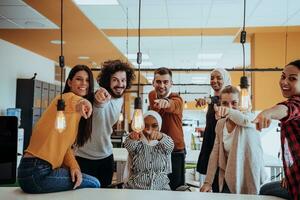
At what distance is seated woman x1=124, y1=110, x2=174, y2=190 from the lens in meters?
2.55

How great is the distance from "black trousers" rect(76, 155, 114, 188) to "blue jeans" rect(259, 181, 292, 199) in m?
1.19

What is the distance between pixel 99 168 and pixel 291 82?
164 centimetres

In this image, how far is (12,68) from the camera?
7.04 m

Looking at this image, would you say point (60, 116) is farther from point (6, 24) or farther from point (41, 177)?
point (6, 24)

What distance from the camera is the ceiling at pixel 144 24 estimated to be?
4.46 m

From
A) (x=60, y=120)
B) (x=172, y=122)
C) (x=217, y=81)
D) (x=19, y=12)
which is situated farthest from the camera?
(x=19, y=12)

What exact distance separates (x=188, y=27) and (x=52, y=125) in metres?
4.38

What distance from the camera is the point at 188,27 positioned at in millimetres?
5848

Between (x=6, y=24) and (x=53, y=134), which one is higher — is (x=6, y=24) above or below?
above

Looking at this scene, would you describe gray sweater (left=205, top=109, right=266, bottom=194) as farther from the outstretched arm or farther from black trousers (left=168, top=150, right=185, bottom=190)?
the outstretched arm

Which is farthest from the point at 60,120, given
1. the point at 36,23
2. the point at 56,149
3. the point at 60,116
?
the point at 36,23

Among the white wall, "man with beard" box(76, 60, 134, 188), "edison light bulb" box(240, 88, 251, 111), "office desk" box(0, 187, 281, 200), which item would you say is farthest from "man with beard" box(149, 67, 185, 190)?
the white wall

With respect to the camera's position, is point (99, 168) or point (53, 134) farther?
point (99, 168)

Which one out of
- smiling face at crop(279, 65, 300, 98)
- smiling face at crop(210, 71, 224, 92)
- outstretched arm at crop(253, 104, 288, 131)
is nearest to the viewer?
outstretched arm at crop(253, 104, 288, 131)
